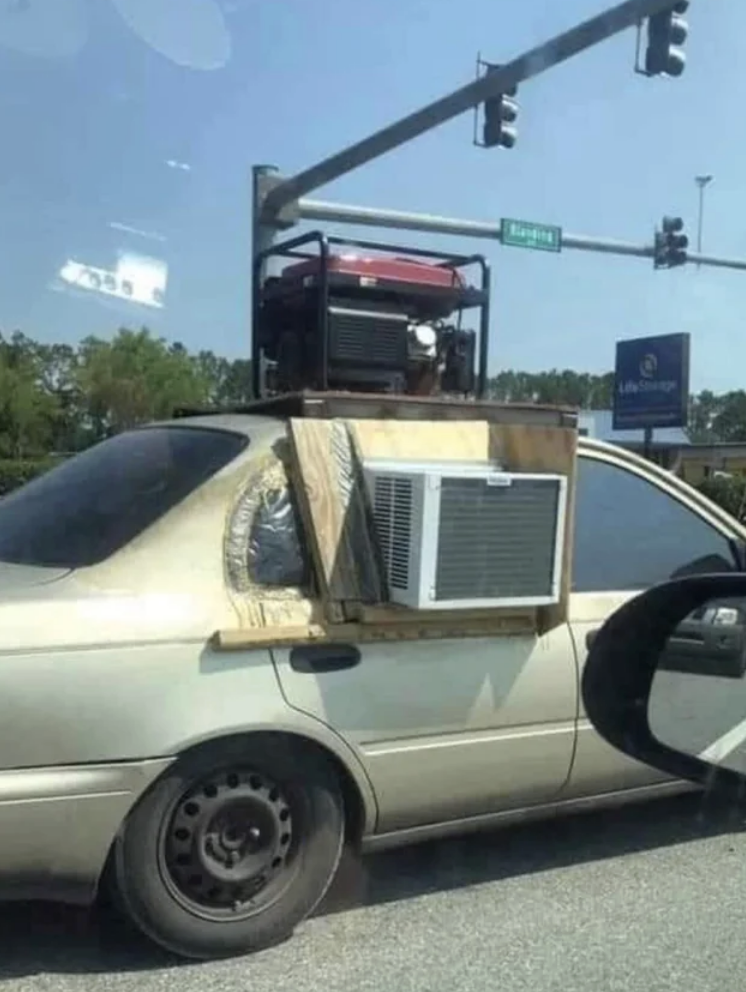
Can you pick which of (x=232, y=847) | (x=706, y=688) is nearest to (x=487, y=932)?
(x=232, y=847)

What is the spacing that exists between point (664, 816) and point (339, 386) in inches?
113

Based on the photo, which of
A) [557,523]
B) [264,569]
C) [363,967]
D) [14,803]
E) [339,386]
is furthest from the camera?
[339,386]

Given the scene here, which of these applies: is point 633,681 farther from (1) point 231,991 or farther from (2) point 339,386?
(2) point 339,386

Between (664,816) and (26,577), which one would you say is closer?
(26,577)

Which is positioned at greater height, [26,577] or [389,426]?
[389,426]

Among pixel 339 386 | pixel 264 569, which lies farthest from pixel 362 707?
pixel 339 386

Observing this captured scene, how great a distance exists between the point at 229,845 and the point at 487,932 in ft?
2.82

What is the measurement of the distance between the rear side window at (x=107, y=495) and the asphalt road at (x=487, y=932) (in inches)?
45.3

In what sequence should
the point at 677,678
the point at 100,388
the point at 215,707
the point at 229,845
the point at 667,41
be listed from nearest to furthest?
the point at 677,678 → the point at 215,707 → the point at 229,845 → the point at 667,41 → the point at 100,388

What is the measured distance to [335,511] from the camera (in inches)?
160

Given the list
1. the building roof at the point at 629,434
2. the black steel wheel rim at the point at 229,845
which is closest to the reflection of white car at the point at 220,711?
the black steel wheel rim at the point at 229,845

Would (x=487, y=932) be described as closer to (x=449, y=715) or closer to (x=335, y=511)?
(x=449, y=715)

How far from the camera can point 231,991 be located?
3516 mm

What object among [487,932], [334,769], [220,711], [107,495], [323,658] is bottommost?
[487,932]
